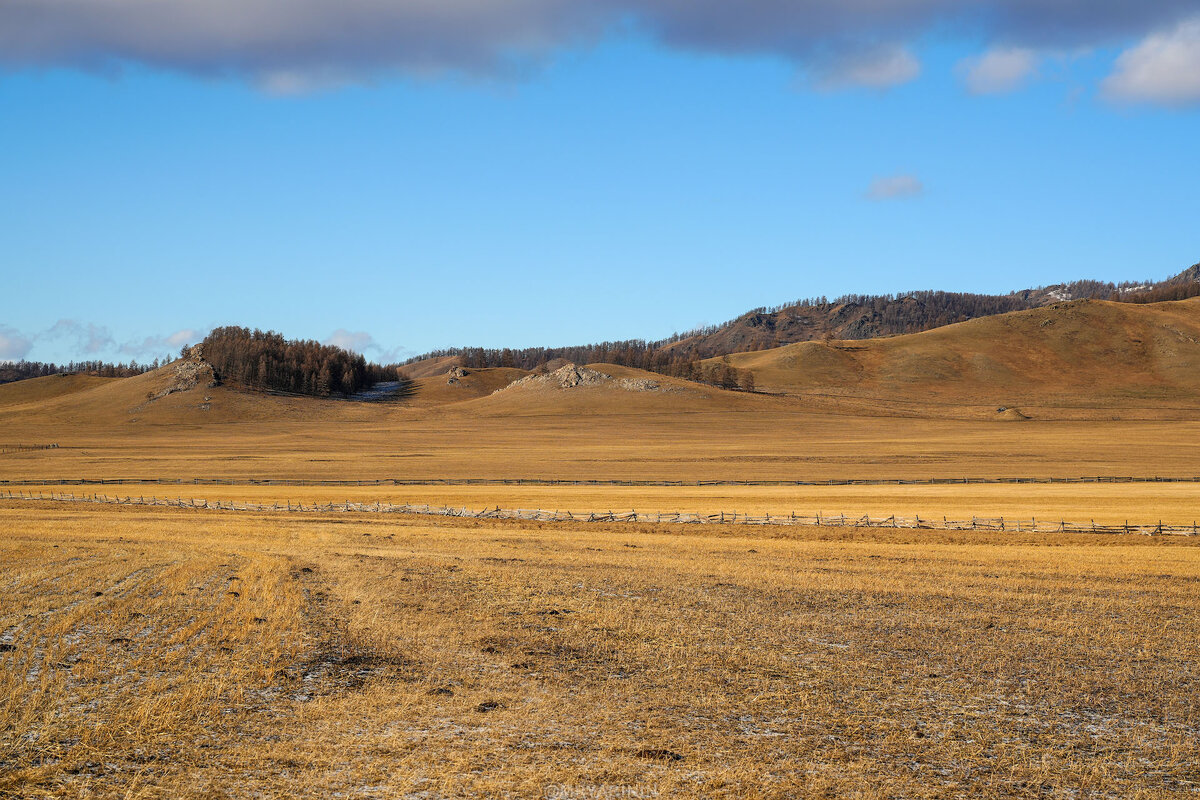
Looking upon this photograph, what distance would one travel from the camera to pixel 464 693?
14.8 metres

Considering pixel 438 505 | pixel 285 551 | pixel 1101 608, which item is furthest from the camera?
pixel 438 505

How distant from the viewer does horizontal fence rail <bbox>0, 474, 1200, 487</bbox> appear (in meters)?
67.0

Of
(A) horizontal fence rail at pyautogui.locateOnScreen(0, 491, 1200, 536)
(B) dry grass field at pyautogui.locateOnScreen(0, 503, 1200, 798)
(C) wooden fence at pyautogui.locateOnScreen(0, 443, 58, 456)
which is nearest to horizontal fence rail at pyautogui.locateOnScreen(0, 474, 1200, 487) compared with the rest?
(A) horizontal fence rail at pyautogui.locateOnScreen(0, 491, 1200, 536)

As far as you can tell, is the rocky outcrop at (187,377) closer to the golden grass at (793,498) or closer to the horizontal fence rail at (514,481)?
the horizontal fence rail at (514,481)

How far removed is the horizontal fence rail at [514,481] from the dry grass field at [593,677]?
→ 39.3 meters

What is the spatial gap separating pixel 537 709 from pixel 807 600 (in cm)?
1084

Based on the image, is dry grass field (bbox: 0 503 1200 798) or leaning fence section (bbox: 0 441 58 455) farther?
leaning fence section (bbox: 0 441 58 455)

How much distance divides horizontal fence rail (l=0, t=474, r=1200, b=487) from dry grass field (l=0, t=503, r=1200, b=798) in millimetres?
39256

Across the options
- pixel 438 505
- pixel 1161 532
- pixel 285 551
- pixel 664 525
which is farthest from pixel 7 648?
pixel 1161 532

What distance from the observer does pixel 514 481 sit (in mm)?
72062

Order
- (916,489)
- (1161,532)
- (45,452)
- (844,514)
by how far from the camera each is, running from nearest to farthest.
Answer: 1. (1161,532)
2. (844,514)
3. (916,489)
4. (45,452)

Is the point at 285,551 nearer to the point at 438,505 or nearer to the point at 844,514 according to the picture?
the point at 438,505

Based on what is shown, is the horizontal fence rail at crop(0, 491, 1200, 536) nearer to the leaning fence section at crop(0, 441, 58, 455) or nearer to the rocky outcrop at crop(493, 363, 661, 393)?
the leaning fence section at crop(0, 441, 58, 455)

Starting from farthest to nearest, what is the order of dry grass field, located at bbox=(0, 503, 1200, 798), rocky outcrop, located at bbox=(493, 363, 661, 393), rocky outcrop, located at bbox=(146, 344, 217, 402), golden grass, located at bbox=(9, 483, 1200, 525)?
rocky outcrop, located at bbox=(493, 363, 661, 393) → rocky outcrop, located at bbox=(146, 344, 217, 402) → golden grass, located at bbox=(9, 483, 1200, 525) → dry grass field, located at bbox=(0, 503, 1200, 798)
